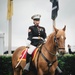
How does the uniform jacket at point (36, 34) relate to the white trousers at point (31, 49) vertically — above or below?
above

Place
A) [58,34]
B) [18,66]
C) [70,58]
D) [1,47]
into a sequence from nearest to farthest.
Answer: [58,34] → [18,66] → [70,58] → [1,47]

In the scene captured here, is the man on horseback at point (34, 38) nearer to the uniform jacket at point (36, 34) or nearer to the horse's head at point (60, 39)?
the uniform jacket at point (36, 34)

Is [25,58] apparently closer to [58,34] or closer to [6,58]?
[58,34]

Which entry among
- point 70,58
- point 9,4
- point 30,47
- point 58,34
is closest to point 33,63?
point 30,47

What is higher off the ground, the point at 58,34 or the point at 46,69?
the point at 58,34

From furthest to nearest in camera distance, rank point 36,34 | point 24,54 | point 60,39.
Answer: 1. point 24,54
2. point 36,34
3. point 60,39

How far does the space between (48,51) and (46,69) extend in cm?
67

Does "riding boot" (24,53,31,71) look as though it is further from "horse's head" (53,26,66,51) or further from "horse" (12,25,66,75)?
"horse's head" (53,26,66,51)

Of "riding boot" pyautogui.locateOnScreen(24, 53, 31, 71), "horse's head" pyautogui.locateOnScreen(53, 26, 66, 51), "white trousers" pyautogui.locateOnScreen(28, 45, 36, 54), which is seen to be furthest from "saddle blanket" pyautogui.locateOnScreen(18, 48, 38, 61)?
"horse's head" pyautogui.locateOnScreen(53, 26, 66, 51)

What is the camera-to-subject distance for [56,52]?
54.0 feet

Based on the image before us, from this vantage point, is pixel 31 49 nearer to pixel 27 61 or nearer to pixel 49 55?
pixel 27 61

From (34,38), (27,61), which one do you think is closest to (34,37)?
(34,38)

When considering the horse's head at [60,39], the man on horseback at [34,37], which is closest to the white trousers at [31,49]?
the man on horseback at [34,37]

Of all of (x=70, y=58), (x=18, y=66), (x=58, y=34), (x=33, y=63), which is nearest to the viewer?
(x=58, y=34)
